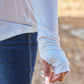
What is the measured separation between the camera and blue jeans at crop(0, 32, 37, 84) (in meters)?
0.98

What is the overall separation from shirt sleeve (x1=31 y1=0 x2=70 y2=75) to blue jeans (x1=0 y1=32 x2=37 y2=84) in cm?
17

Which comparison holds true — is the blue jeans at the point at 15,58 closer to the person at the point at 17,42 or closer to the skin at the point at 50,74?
the person at the point at 17,42

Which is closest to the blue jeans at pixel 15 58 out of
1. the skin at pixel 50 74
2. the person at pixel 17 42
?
the person at pixel 17 42

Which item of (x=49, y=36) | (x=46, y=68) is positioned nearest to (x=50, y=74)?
(x=46, y=68)

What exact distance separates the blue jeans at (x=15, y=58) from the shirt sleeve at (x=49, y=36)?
173 millimetres

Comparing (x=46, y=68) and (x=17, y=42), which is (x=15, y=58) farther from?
(x=46, y=68)

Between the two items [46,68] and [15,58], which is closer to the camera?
[46,68]

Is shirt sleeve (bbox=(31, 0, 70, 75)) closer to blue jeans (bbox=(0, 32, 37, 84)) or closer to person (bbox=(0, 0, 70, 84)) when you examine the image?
person (bbox=(0, 0, 70, 84))

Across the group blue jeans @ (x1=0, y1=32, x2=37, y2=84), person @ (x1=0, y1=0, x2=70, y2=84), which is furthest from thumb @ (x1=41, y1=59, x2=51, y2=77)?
blue jeans @ (x1=0, y1=32, x2=37, y2=84)

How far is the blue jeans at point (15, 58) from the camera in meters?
0.98

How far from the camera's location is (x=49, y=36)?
2.72ft

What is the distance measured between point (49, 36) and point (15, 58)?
0.73 feet

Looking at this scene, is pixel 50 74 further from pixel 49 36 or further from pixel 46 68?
pixel 49 36

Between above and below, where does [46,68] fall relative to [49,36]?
below
